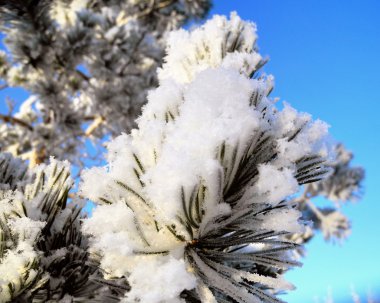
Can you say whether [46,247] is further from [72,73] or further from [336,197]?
[336,197]

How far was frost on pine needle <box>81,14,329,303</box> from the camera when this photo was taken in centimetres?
54

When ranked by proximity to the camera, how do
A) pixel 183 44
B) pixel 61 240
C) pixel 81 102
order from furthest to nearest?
1. pixel 81 102
2. pixel 183 44
3. pixel 61 240

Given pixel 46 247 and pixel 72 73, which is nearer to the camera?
pixel 46 247

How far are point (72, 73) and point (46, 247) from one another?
3.73 metres

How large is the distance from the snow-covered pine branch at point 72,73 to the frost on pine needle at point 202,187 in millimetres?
2966

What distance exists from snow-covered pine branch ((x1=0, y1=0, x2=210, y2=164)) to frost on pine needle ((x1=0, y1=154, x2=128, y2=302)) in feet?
9.13

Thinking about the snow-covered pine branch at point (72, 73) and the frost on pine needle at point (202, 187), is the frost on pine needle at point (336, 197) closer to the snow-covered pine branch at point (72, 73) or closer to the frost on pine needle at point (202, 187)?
the snow-covered pine branch at point (72, 73)

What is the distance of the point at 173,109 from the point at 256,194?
21 cm

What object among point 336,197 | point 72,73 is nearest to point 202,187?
point 72,73

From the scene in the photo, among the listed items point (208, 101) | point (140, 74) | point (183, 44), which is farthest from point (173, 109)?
point (140, 74)

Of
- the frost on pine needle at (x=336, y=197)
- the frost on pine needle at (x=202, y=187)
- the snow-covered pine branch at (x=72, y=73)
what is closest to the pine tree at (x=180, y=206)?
the frost on pine needle at (x=202, y=187)

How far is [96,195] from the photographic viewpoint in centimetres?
63

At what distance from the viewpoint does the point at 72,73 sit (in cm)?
422

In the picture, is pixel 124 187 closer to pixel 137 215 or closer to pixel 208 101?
pixel 137 215
